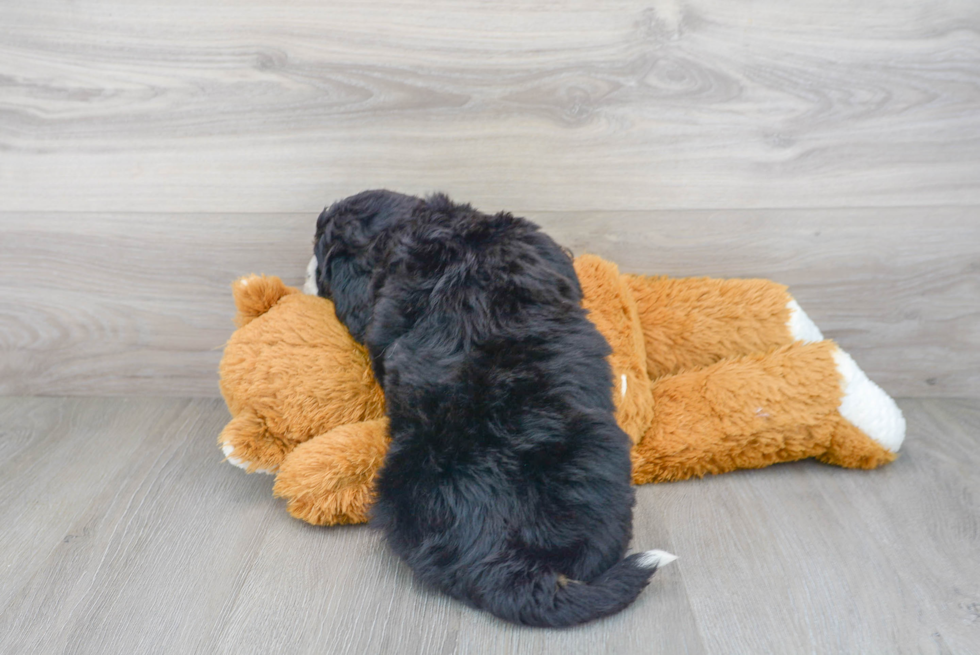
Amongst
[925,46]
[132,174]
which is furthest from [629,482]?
[132,174]

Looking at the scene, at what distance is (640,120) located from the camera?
42.5 inches

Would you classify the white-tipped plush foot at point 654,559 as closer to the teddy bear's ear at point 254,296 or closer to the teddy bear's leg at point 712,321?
the teddy bear's leg at point 712,321

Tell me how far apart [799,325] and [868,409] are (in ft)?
0.51

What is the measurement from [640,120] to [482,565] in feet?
2.33

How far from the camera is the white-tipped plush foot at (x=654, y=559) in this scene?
746mm

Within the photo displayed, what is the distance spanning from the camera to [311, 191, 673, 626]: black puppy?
73 cm

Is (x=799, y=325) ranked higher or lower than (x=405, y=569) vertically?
higher

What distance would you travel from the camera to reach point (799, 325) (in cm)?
106

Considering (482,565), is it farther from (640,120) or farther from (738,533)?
(640,120)

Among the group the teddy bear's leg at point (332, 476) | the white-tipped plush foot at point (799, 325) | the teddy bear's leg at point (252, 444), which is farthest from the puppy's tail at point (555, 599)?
the white-tipped plush foot at point (799, 325)

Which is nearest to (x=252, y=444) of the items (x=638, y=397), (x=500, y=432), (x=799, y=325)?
(x=500, y=432)

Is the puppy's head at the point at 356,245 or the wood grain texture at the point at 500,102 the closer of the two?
the puppy's head at the point at 356,245

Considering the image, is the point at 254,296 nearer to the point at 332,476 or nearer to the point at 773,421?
the point at 332,476

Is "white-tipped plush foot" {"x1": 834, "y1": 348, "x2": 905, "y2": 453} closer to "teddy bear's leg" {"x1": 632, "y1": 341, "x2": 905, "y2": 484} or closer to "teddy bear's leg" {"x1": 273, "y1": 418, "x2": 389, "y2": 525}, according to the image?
"teddy bear's leg" {"x1": 632, "y1": 341, "x2": 905, "y2": 484}
